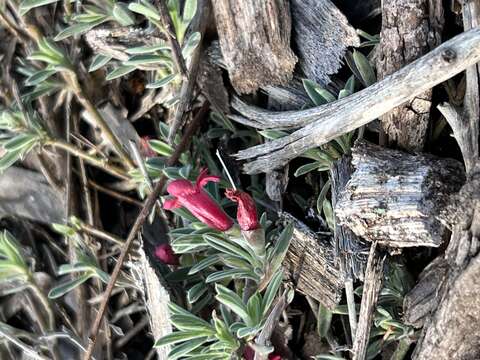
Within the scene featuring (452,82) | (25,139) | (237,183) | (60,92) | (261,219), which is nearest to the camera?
(452,82)

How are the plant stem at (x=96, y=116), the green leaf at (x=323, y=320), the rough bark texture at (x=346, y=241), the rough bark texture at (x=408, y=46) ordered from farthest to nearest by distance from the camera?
1. the plant stem at (x=96, y=116)
2. the green leaf at (x=323, y=320)
3. the rough bark texture at (x=346, y=241)
4. the rough bark texture at (x=408, y=46)

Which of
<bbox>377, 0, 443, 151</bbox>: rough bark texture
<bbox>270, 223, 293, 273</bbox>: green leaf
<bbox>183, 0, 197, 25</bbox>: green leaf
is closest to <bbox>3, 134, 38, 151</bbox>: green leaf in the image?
<bbox>183, 0, 197, 25</bbox>: green leaf

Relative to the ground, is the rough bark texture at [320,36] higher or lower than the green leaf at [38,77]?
higher

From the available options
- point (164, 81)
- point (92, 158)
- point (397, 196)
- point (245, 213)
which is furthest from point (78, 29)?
point (397, 196)

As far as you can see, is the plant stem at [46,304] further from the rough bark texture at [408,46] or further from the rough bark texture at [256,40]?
the rough bark texture at [408,46]

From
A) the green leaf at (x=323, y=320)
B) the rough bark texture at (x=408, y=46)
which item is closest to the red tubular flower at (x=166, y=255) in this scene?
the green leaf at (x=323, y=320)

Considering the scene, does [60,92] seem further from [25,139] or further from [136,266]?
[136,266]

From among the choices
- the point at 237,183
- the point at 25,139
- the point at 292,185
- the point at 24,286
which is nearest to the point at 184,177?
the point at 237,183
